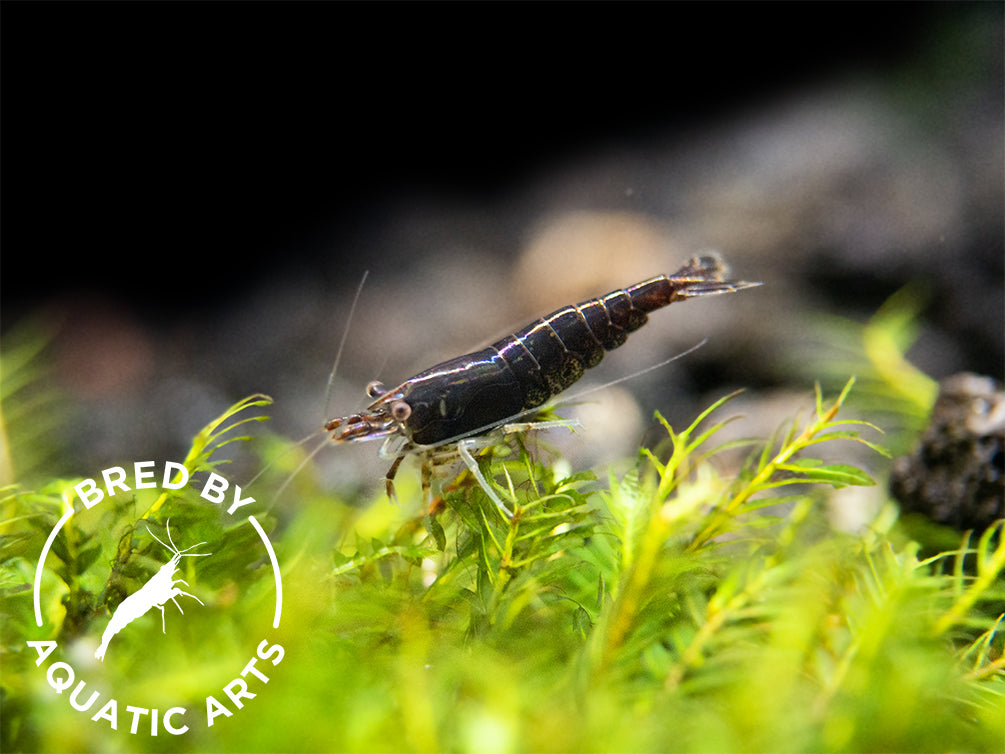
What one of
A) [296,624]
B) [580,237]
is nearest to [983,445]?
[296,624]

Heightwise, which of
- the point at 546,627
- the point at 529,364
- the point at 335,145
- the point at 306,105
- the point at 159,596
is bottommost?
the point at 546,627

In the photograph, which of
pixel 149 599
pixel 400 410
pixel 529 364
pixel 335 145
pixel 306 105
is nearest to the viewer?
pixel 149 599

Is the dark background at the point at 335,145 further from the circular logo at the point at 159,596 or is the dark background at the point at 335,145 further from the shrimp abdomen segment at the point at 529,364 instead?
the circular logo at the point at 159,596

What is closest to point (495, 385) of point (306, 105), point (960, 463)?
point (960, 463)

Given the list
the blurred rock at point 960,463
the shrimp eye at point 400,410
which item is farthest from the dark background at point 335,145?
the shrimp eye at point 400,410

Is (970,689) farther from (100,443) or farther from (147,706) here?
(100,443)

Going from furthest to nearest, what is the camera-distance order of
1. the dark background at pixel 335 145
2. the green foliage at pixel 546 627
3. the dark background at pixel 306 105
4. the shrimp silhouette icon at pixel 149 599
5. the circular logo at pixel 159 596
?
the dark background at pixel 306 105 → the dark background at pixel 335 145 → the shrimp silhouette icon at pixel 149 599 → the circular logo at pixel 159 596 → the green foliage at pixel 546 627

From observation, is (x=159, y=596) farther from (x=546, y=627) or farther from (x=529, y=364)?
(x=529, y=364)
